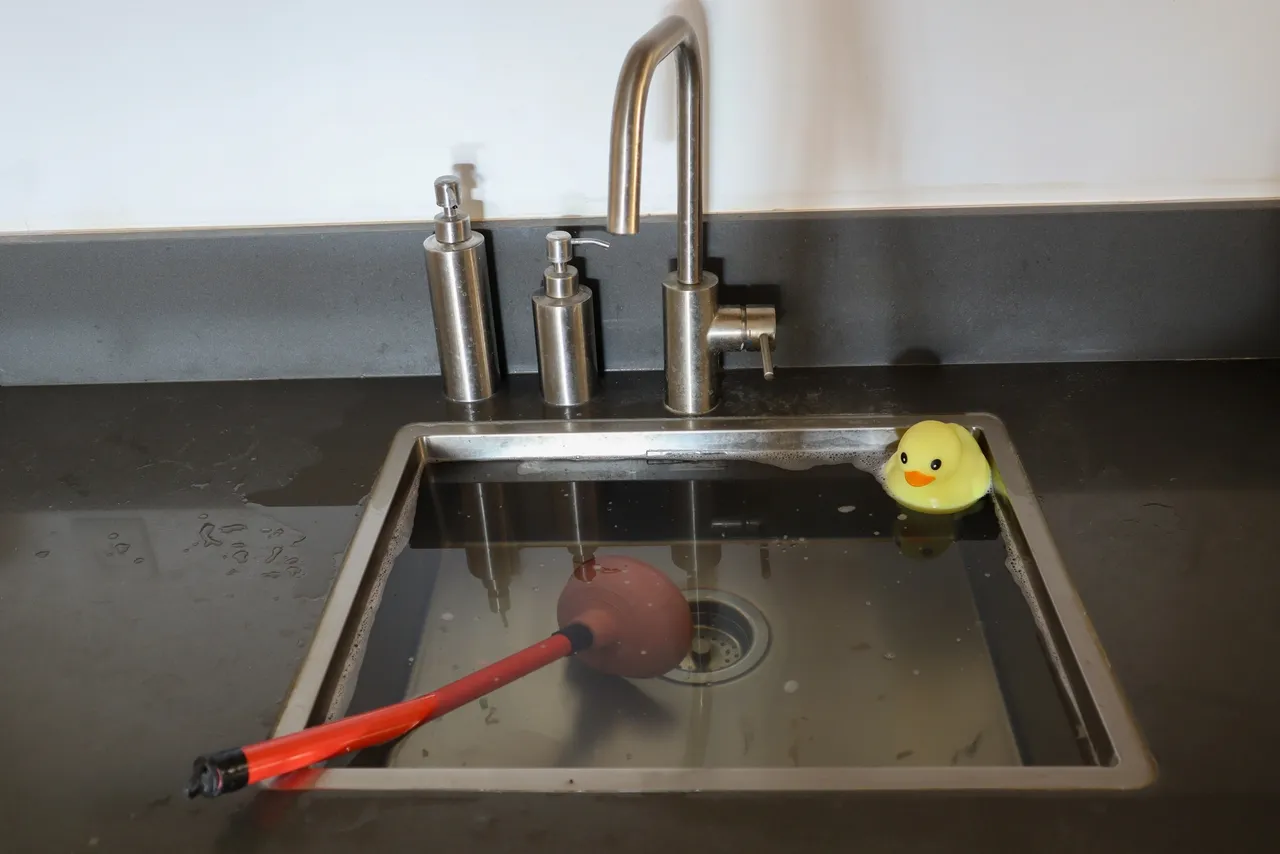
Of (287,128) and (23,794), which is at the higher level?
(287,128)

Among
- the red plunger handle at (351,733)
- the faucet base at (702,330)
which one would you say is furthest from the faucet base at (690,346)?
the red plunger handle at (351,733)

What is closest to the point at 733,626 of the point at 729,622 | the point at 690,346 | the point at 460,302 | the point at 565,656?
the point at 729,622

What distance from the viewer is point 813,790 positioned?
0.65 metres

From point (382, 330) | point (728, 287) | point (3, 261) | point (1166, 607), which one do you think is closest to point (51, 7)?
point (3, 261)

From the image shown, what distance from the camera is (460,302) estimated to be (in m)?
1.00

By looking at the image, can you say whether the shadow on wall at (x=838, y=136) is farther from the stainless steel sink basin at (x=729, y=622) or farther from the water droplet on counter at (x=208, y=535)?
the water droplet on counter at (x=208, y=535)

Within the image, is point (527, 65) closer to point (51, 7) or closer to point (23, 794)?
point (51, 7)

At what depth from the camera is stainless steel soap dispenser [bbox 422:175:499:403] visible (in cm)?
97

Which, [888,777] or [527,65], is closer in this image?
[888,777]

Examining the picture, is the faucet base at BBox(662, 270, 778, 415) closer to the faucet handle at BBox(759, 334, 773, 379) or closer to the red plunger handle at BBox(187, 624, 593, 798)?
the faucet handle at BBox(759, 334, 773, 379)

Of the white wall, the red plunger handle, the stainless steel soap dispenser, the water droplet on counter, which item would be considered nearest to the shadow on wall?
the white wall

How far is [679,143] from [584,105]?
0.43ft

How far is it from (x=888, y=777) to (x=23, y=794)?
0.52m

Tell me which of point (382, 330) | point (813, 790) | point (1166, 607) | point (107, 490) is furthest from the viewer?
point (382, 330)
